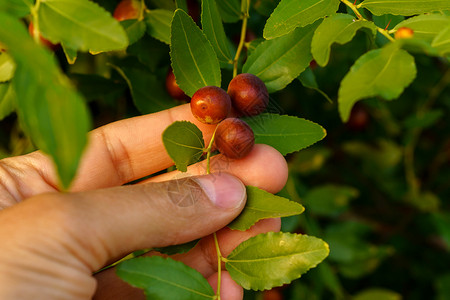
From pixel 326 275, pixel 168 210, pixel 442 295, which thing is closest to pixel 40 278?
pixel 168 210

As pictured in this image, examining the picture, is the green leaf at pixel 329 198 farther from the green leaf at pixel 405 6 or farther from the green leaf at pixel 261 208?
the green leaf at pixel 405 6

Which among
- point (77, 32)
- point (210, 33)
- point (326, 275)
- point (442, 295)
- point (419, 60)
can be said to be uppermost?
point (77, 32)

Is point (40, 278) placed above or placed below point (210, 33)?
below

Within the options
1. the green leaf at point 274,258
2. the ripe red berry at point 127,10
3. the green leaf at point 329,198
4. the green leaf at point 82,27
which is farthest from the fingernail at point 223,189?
the green leaf at point 329,198

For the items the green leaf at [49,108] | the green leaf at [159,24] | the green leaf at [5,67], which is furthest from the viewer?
the green leaf at [159,24]

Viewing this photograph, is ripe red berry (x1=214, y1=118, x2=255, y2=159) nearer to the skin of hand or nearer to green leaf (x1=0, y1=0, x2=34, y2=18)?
the skin of hand

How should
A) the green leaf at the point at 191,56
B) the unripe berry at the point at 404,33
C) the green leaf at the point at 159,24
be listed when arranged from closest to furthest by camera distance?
the unripe berry at the point at 404,33 → the green leaf at the point at 191,56 → the green leaf at the point at 159,24

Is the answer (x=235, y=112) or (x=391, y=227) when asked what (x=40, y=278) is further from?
(x=391, y=227)
